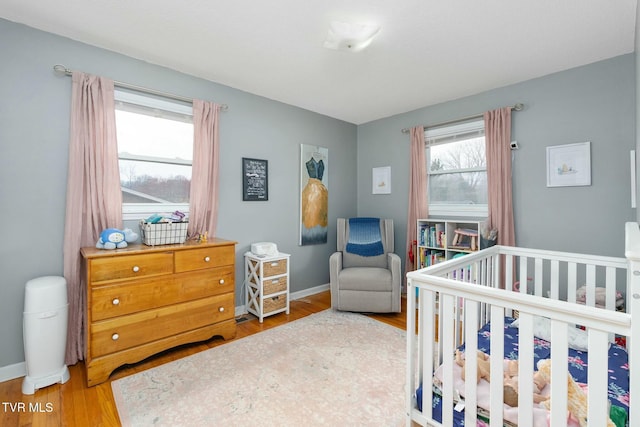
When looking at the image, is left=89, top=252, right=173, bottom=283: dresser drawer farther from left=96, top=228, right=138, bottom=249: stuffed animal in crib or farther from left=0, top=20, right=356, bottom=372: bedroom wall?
left=0, top=20, right=356, bottom=372: bedroom wall

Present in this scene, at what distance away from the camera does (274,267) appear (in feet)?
9.68

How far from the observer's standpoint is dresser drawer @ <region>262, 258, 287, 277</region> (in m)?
2.88

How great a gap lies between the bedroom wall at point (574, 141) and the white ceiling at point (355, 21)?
0.16 m

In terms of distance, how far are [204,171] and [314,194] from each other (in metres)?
1.47

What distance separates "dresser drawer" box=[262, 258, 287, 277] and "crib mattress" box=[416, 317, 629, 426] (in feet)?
6.13

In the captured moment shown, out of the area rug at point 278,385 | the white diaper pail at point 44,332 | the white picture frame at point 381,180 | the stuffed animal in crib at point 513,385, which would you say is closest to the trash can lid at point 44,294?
the white diaper pail at point 44,332

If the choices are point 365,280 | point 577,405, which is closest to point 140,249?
point 365,280

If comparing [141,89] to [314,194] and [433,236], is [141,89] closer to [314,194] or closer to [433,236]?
[314,194]

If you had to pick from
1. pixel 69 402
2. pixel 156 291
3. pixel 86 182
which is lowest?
pixel 69 402

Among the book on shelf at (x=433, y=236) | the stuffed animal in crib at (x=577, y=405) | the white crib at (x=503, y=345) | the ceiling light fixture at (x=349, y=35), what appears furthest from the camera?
the book on shelf at (x=433, y=236)

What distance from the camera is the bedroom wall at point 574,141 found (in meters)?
2.35

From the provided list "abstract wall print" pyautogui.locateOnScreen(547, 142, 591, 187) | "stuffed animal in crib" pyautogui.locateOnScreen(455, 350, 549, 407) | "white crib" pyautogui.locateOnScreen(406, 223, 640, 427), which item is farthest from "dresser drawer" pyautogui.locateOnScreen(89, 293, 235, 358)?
"abstract wall print" pyautogui.locateOnScreen(547, 142, 591, 187)

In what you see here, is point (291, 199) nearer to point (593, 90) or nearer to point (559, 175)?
point (559, 175)

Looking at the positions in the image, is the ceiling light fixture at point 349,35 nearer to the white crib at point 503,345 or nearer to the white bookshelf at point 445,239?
the white crib at point 503,345
